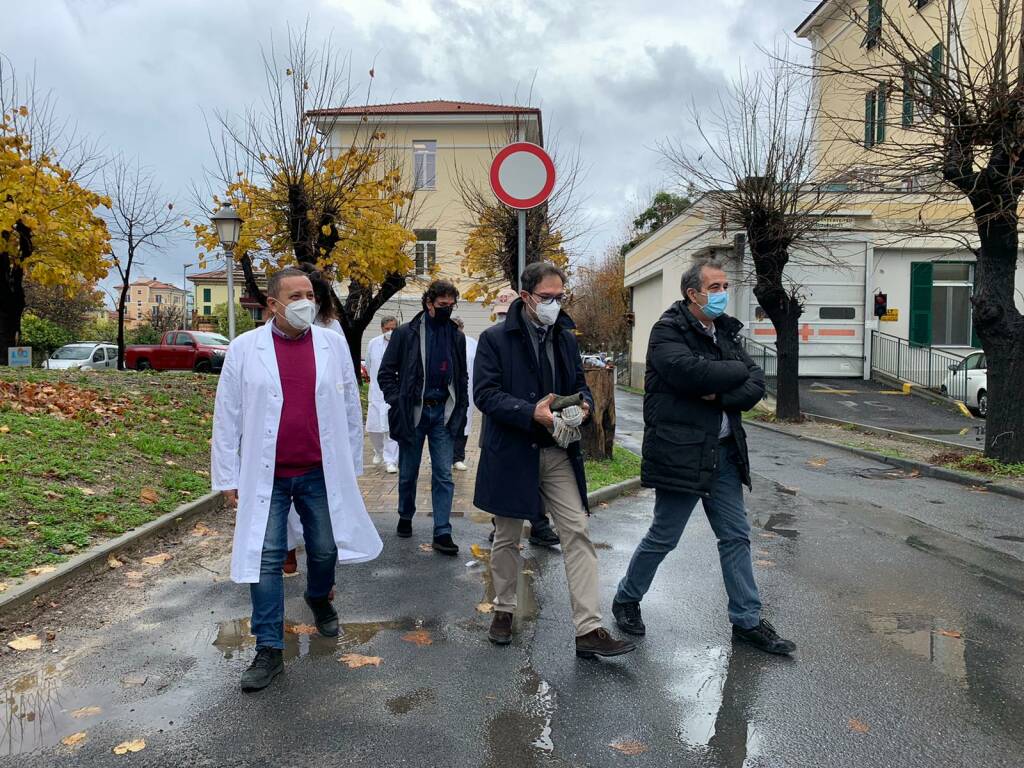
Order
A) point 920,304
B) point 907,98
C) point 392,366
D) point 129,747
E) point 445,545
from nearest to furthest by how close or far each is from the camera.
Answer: point 129,747
point 445,545
point 392,366
point 907,98
point 920,304

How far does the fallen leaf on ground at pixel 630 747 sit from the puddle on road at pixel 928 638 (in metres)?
1.68

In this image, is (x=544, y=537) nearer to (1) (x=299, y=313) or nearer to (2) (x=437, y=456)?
(2) (x=437, y=456)

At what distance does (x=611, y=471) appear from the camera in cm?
A: 930

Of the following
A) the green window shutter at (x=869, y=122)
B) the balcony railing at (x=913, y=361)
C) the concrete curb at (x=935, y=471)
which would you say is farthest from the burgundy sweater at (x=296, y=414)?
the balcony railing at (x=913, y=361)

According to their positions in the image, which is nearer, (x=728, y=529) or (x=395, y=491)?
(x=728, y=529)

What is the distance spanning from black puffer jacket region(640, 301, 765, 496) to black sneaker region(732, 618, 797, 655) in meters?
0.77

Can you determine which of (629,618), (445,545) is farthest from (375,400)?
(629,618)

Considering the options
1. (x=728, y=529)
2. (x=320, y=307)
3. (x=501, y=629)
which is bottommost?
(x=501, y=629)

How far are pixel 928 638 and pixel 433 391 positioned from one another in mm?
3579

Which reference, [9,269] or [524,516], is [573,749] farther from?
[9,269]

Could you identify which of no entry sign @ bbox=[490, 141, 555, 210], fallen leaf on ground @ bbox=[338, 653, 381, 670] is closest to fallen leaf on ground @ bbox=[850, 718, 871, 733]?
fallen leaf on ground @ bbox=[338, 653, 381, 670]

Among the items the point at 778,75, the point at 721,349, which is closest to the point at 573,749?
the point at 721,349

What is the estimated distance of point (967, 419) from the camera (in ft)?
59.4

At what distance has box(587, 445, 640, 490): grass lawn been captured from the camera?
8602mm
